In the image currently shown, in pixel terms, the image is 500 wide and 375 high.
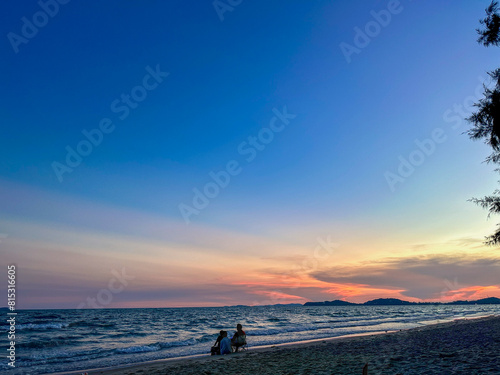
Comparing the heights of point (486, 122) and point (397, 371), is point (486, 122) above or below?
above

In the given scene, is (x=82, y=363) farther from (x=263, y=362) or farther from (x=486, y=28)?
(x=486, y=28)

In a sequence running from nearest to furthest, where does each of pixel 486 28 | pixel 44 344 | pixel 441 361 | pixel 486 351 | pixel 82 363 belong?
pixel 486 28, pixel 441 361, pixel 486 351, pixel 82 363, pixel 44 344

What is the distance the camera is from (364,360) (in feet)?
43.9

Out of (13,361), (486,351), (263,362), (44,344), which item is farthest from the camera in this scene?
(44,344)

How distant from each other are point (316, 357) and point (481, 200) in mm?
9881

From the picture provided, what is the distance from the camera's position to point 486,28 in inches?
406

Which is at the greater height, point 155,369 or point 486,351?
point 486,351

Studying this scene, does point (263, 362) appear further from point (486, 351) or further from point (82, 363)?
point (82, 363)

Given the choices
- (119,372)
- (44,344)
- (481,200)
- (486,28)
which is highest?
(486,28)

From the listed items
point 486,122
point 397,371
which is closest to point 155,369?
point 397,371

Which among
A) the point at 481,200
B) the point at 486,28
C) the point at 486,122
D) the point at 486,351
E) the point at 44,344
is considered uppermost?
the point at 486,28

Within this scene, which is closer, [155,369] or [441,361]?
[441,361]

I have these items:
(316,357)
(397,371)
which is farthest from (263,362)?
(397,371)

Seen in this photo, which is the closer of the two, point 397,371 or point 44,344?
point 397,371
